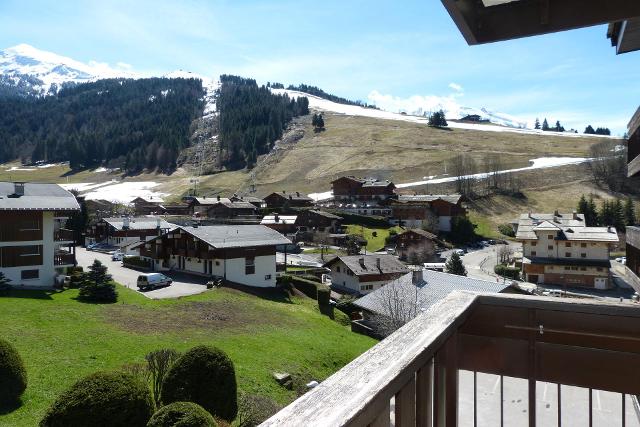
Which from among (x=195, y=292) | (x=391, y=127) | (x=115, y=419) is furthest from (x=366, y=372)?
(x=391, y=127)

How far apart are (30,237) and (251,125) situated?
14352 centimetres

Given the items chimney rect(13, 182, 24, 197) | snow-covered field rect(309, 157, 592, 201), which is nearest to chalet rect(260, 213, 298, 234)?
snow-covered field rect(309, 157, 592, 201)

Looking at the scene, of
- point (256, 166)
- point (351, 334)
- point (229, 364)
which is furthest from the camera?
point (256, 166)

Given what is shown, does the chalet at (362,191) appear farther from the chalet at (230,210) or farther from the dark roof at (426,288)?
the dark roof at (426,288)

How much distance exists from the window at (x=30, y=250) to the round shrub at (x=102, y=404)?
22930 mm

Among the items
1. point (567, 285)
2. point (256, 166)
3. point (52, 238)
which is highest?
point (256, 166)

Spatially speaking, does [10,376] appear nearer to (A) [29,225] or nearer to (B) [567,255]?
(A) [29,225]

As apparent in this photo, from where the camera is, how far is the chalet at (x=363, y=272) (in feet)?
143

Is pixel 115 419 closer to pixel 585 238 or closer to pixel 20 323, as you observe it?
pixel 20 323

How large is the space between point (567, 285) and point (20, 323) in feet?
164

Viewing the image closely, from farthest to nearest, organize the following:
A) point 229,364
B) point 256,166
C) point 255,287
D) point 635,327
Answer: point 256,166 → point 255,287 → point 229,364 → point 635,327

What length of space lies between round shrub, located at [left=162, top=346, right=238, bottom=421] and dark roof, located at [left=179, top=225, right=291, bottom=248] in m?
22.5

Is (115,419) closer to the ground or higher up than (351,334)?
higher up

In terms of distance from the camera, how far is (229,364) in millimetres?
15023
